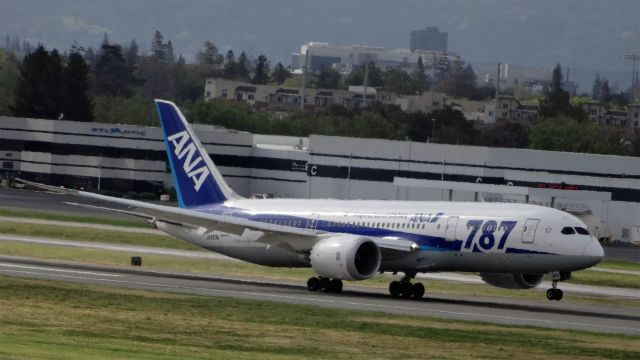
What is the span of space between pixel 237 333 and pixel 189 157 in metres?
24.4

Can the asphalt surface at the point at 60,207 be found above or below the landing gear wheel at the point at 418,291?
above

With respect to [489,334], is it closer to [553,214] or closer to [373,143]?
[553,214]

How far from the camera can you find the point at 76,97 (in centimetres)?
18962

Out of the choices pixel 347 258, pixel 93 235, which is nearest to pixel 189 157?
pixel 347 258

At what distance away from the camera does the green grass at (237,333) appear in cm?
3984

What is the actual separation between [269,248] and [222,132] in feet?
277

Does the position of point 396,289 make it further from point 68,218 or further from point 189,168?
point 68,218

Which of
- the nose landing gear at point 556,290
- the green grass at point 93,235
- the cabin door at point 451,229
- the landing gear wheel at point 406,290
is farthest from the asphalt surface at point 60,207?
the cabin door at point 451,229

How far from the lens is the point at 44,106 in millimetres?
186625

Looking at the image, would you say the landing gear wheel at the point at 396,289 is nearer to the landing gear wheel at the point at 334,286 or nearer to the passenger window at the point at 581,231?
the landing gear wheel at the point at 334,286

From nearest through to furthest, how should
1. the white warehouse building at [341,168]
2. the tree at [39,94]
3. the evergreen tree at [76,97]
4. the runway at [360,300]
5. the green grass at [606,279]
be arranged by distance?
the runway at [360,300] → the green grass at [606,279] → the white warehouse building at [341,168] → the tree at [39,94] → the evergreen tree at [76,97]

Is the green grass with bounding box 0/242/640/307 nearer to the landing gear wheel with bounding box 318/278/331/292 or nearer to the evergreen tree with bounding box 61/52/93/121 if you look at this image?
the landing gear wheel with bounding box 318/278/331/292

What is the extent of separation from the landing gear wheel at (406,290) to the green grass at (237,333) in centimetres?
809

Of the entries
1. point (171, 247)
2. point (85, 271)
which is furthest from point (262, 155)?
point (85, 271)
